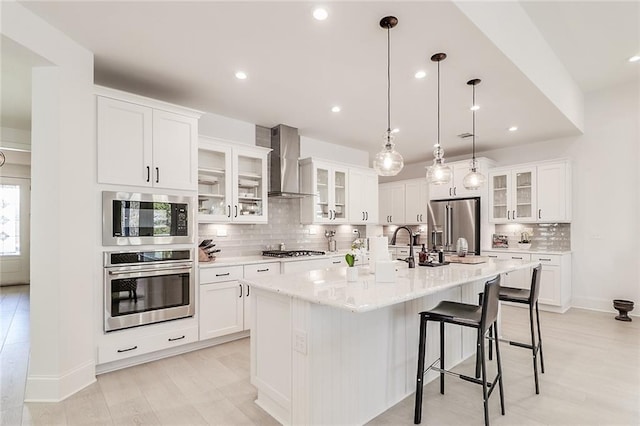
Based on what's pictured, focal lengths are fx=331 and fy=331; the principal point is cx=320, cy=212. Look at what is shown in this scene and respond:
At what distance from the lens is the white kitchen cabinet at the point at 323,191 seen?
5309mm

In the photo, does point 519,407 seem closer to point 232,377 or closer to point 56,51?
point 232,377

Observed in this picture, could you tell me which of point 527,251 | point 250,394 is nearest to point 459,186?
point 527,251

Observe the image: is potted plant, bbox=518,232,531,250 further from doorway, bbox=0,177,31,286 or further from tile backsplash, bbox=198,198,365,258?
doorway, bbox=0,177,31,286

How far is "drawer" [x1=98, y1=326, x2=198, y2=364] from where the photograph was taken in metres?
2.96

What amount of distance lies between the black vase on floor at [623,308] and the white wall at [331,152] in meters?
4.53

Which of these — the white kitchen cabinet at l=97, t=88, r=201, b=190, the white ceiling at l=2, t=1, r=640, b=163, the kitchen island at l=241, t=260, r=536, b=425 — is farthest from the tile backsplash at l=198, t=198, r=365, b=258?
the kitchen island at l=241, t=260, r=536, b=425

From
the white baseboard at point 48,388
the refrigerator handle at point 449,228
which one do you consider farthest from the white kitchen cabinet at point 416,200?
the white baseboard at point 48,388

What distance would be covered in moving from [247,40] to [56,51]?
1.46m

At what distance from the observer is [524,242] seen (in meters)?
5.68

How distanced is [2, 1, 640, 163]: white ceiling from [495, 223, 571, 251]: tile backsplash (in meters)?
1.75

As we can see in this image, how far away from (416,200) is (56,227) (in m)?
6.15

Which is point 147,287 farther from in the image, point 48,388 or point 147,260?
point 48,388

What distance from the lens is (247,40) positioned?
2.68 meters

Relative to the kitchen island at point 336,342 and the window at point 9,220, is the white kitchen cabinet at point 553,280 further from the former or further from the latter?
the window at point 9,220
